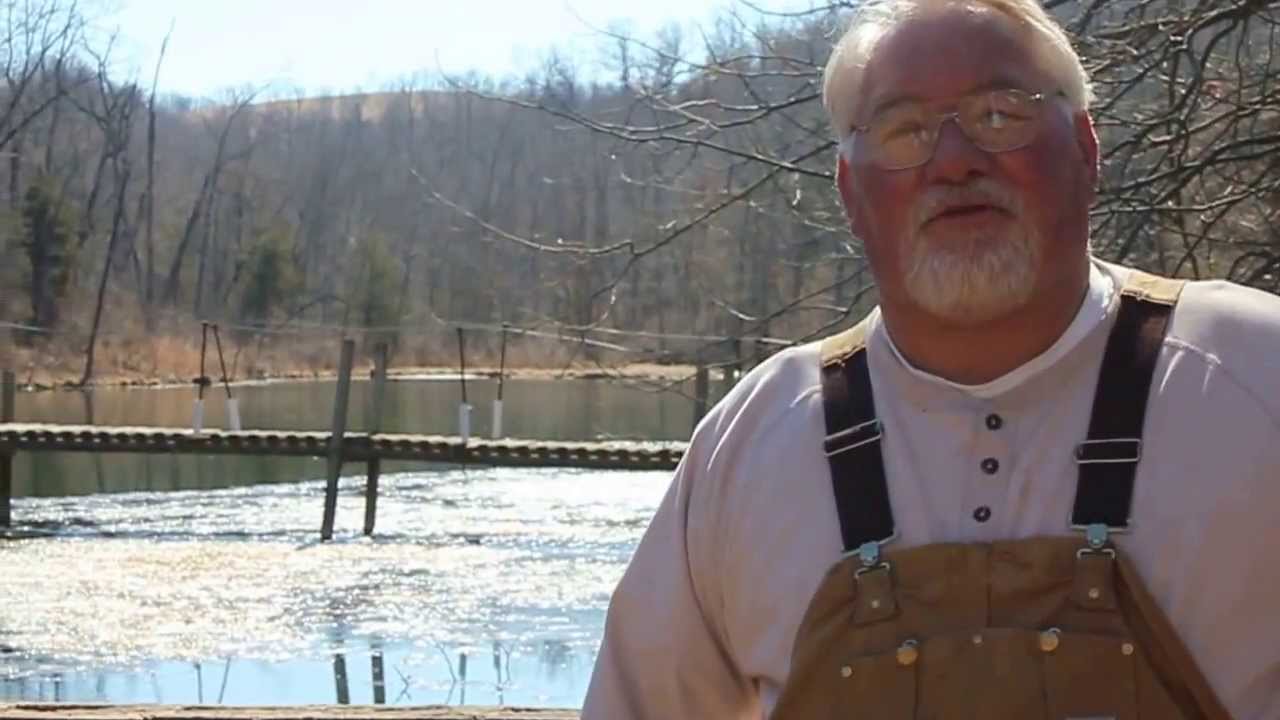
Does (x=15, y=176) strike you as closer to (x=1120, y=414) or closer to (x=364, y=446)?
(x=364, y=446)

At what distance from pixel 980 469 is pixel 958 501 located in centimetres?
4

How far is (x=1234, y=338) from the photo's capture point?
1.63 m

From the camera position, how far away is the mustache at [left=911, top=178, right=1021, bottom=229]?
65.4 inches

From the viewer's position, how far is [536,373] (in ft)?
99.8

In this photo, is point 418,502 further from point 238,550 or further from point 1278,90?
point 1278,90

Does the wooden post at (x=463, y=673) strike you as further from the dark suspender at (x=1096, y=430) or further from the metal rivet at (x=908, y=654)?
the metal rivet at (x=908, y=654)

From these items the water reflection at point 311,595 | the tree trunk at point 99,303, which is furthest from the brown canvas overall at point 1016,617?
the tree trunk at point 99,303

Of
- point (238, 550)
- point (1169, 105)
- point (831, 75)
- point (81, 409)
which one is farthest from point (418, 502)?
point (831, 75)

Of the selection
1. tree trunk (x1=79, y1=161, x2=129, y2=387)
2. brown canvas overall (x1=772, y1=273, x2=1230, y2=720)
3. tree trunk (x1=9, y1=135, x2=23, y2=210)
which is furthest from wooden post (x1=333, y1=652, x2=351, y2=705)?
tree trunk (x1=9, y1=135, x2=23, y2=210)

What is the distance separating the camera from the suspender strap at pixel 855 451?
1.69 m

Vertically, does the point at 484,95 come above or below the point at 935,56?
above

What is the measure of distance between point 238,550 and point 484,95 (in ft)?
33.5

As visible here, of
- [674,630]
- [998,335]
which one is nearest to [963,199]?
[998,335]

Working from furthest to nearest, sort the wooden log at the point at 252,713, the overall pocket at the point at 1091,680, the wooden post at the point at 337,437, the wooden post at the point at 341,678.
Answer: the wooden post at the point at 337,437 → the wooden post at the point at 341,678 → the wooden log at the point at 252,713 → the overall pocket at the point at 1091,680
